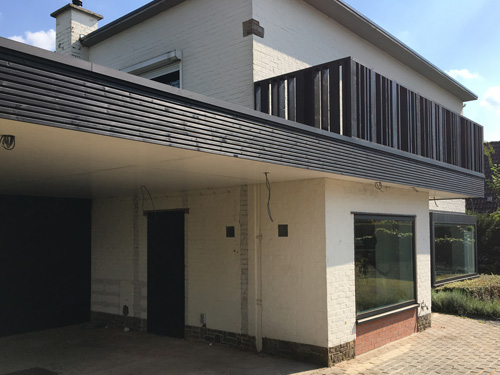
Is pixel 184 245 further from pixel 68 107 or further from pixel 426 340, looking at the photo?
pixel 68 107

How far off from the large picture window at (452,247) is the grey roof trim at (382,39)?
415cm

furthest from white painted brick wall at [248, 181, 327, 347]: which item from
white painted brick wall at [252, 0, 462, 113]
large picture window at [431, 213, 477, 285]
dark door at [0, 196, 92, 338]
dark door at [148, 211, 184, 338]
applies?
large picture window at [431, 213, 477, 285]

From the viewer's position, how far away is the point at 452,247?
45.9 feet

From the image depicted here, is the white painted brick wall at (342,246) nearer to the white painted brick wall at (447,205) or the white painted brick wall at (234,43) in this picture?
the white painted brick wall at (234,43)

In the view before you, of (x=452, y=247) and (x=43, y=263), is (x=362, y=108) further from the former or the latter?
(x=452, y=247)

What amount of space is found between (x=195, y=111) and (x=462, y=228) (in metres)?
12.8

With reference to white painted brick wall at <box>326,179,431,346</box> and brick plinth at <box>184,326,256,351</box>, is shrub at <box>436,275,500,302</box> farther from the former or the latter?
brick plinth at <box>184,326,256,351</box>

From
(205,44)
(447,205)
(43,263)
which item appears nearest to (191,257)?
(43,263)

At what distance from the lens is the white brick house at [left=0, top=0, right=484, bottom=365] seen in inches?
163

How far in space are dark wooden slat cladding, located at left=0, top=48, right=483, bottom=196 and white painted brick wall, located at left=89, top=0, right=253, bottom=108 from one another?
1.69m

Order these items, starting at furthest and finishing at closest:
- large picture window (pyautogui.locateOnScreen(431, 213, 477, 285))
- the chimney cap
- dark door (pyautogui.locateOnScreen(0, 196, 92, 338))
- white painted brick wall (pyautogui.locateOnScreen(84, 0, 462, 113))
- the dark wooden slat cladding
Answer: large picture window (pyautogui.locateOnScreen(431, 213, 477, 285)) → the chimney cap → dark door (pyautogui.locateOnScreen(0, 196, 92, 338)) → white painted brick wall (pyautogui.locateOnScreen(84, 0, 462, 113)) → the dark wooden slat cladding

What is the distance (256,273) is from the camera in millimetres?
7480

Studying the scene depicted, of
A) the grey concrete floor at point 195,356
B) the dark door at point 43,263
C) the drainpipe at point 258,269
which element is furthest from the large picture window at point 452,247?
the dark door at point 43,263

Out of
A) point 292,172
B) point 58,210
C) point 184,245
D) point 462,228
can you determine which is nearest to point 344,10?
point 292,172
